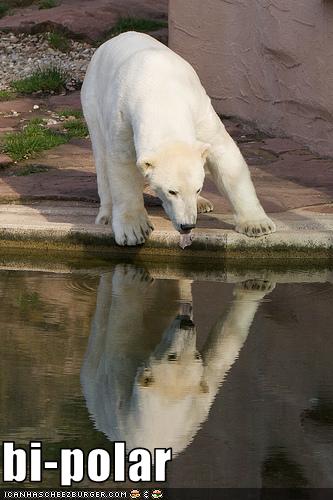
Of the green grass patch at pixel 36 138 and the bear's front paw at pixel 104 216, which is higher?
the bear's front paw at pixel 104 216

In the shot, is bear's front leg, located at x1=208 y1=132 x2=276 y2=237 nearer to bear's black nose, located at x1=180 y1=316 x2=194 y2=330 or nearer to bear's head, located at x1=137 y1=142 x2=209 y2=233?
bear's head, located at x1=137 y1=142 x2=209 y2=233

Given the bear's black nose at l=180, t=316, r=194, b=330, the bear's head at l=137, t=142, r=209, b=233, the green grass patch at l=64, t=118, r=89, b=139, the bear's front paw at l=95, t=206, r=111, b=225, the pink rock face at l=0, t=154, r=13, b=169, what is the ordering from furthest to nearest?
the green grass patch at l=64, t=118, r=89, b=139, the pink rock face at l=0, t=154, r=13, b=169, the bear's front paw at l=95, t=206, r=111, b=225, the bear's head at l=137, t=142, r=209, b=233, the bear's black nose at l=180, t=316, r=194, b=330

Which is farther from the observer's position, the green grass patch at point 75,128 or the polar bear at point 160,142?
the green grass patch at point 75,128

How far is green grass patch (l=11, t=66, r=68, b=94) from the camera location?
41.4ft

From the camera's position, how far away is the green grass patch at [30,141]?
33.2 feet

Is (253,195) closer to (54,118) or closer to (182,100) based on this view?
(182,100)

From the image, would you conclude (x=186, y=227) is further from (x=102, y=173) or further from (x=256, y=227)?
(x=102, y=173)

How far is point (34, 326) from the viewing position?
20.5 feet

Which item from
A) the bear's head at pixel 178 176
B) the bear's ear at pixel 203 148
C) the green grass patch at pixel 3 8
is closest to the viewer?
the bear's head at pixel 178 176

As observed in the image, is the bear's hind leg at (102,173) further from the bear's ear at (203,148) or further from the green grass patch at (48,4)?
the green grass patch at (48,4)

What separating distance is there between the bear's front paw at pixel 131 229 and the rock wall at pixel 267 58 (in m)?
2.96

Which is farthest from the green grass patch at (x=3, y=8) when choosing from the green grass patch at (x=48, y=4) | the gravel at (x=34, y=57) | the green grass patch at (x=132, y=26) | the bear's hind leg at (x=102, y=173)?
the bear's hind leg at (x=102, y=173)

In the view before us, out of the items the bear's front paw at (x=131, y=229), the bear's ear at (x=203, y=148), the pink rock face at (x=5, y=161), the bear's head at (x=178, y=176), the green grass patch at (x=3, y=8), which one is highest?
the bear's ear at (x=203, y=148)

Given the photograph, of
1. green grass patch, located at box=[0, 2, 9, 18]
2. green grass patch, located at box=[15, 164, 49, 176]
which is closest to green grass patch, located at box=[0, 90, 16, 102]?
green grass patch, located at box=[15, 164, 49, 176]
